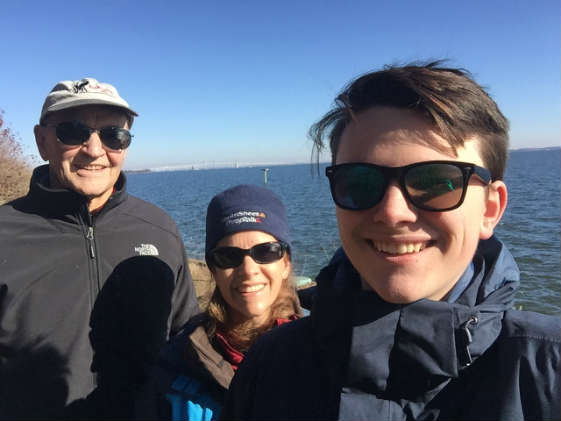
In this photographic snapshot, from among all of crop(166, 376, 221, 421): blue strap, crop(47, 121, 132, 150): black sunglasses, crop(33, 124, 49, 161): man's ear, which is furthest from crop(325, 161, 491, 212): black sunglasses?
crop(33, 124, 49, 161): man's ear

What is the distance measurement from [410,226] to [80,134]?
295cm

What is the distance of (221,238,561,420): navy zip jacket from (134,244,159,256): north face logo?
2.14 m

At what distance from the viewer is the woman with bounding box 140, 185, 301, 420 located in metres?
2.33

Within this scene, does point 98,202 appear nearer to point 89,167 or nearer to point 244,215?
point 89,167

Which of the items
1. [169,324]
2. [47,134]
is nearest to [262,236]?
[169,324]

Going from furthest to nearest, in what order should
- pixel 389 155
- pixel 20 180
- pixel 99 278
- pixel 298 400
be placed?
pixel 20 180
pixel 99 278
pixel 298 400
pixel 389 155

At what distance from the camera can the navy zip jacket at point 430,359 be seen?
1146 mm

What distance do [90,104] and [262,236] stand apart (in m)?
1.92

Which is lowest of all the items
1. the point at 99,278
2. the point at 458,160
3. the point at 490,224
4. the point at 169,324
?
the point at 169,324

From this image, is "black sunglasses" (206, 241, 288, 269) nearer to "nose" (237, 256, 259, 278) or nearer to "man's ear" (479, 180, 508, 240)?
"nose" (237, 256, 259, 278)

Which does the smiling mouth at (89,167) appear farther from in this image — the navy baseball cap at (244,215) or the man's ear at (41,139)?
the navy baseball cap at (244,215)

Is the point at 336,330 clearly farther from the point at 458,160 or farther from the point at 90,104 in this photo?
the point at 90,104

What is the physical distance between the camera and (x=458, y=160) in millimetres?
1304

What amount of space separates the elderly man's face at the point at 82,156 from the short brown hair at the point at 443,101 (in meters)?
2.44
